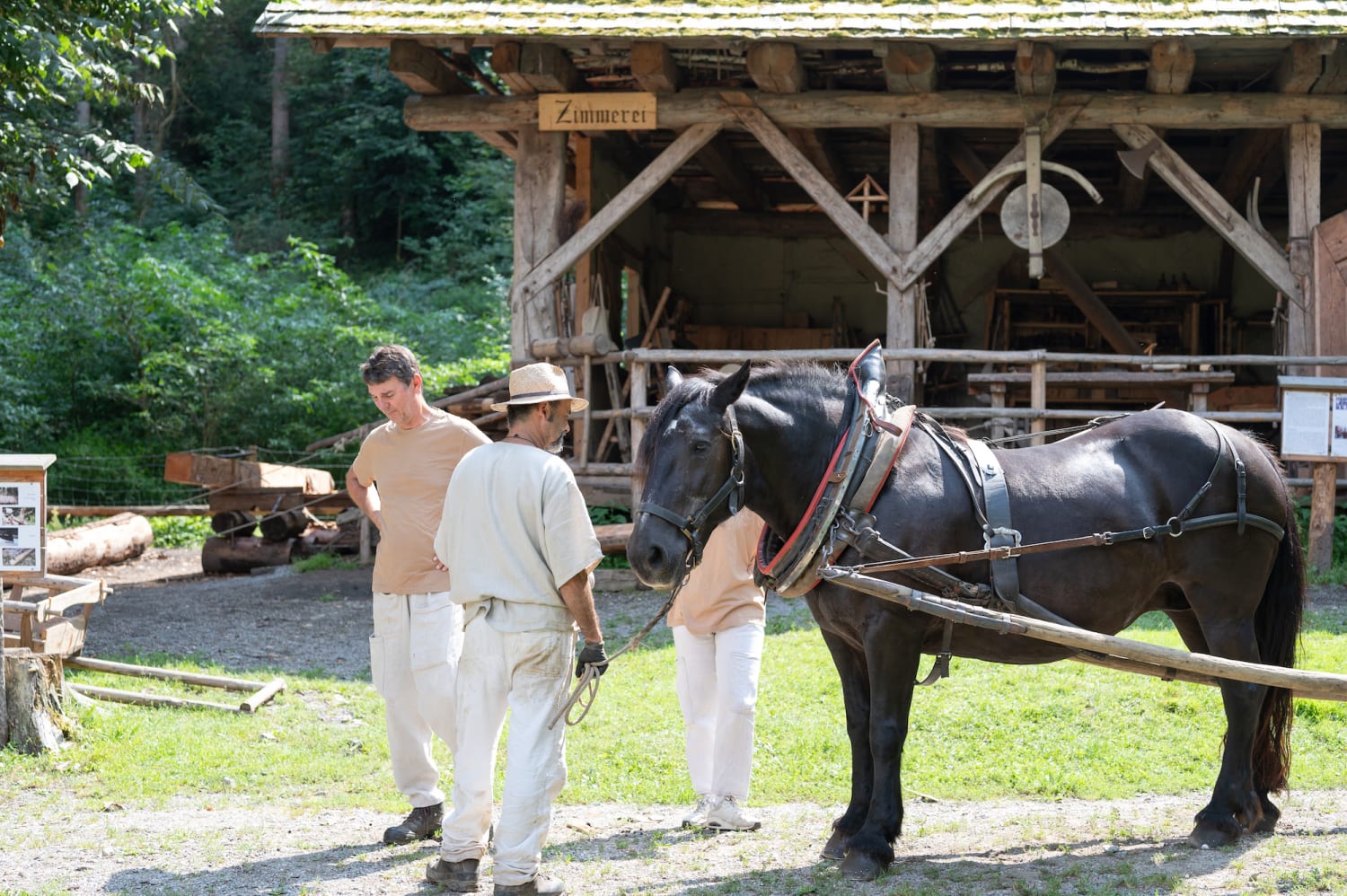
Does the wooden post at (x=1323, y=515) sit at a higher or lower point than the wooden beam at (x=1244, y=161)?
lower

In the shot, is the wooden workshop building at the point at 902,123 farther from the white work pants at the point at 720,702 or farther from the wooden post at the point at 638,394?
the white work pants at the point at 720,702

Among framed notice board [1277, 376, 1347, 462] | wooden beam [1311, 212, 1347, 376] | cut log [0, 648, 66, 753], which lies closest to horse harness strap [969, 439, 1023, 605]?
cut log [0, 648, 66, 753]

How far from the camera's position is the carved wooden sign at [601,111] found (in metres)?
11.1

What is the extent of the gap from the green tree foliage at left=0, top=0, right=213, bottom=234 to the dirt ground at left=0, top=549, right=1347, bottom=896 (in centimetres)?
544

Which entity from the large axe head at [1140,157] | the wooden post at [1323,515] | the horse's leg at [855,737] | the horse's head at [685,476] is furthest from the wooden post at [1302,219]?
the horse's head at [685,476]

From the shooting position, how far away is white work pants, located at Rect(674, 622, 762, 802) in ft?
17.5

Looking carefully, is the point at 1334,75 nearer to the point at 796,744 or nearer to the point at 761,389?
the point at 796,744

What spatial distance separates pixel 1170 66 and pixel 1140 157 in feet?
2.94

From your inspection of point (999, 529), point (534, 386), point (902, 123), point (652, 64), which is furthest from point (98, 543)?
point (999, 529)

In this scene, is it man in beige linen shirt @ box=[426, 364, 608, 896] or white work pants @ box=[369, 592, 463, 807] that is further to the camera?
white work pants @ box=[369, 592, 463, 807]

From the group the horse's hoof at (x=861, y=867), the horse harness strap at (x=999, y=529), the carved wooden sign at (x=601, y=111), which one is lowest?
the horse's hoof at (x=861, y=867)

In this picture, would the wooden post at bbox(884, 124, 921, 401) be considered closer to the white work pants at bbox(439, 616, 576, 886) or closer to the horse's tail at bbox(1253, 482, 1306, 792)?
the horse's tail at bbox(1253, 482, 1306, 792)

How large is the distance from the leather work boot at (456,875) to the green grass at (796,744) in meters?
1.22

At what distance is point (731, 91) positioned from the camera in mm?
10953
